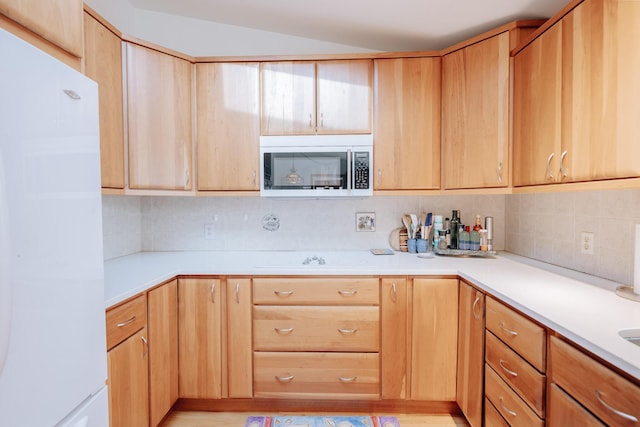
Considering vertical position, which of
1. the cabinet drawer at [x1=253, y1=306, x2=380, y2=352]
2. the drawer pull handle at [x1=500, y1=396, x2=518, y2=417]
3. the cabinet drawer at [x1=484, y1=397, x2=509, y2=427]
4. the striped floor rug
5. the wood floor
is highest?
the cabinet drawer at [x1=253, y1=306, x2=380, y2=352]

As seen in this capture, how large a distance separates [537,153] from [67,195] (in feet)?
6.08

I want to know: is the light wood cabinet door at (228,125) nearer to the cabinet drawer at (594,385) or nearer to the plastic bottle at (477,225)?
the plastic bottle at (477,225)

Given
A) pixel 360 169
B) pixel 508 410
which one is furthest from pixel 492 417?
pixel 360 169

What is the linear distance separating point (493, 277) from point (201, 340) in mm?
1624

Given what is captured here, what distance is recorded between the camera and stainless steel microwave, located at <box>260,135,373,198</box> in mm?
1991

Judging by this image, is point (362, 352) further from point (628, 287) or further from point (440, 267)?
point (628, 287)

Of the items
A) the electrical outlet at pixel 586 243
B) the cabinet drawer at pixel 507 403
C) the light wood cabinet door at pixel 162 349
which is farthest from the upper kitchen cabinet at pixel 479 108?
the light wood cabinet door at pixel 162 349

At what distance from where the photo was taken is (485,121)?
1788 mm

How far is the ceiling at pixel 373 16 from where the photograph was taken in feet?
5.49

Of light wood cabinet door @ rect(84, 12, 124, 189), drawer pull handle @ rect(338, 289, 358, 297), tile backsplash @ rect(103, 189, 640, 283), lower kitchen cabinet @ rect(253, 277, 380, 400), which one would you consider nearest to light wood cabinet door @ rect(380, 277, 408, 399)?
lower kitchen cabinet @ rect(253, 277, 380, 400)

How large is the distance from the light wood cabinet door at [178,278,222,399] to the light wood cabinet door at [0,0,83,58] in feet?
4.19

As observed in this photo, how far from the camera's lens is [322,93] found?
2.01 metres

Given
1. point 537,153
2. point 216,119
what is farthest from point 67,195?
point 537,153

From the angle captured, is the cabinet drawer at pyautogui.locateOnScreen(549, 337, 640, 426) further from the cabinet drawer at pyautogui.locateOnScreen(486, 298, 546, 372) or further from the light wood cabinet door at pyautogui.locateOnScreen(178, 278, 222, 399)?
the light wood cabinet door at pyautogui.locateOnScreen(178, 278, 222, 399)
